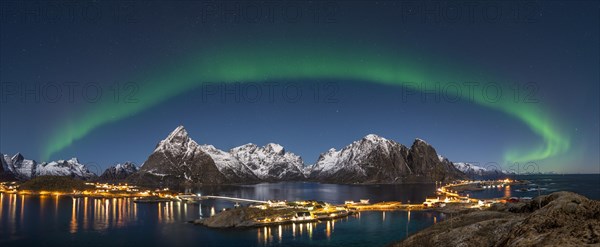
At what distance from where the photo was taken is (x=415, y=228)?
131m

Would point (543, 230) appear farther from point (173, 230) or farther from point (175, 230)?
point (173, 230)

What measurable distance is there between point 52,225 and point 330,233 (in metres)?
94.4

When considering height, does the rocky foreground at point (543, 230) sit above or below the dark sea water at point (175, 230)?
above

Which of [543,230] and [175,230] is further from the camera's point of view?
[175,230]

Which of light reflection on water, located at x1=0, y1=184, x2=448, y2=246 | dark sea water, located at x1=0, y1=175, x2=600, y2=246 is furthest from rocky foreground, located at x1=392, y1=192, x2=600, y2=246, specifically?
light reflection on water, located at x1=0, y1=184, x2=448, y2=246

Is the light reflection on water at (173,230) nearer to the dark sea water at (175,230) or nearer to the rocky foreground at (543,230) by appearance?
the dark sea water at (175,230)

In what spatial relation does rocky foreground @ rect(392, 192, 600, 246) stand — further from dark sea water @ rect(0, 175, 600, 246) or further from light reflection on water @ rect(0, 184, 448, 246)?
light reflection on water @ rect(0, 184, 448, 246)

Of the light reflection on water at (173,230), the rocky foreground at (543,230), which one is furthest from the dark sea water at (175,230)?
the rocky foreground at (543,230)

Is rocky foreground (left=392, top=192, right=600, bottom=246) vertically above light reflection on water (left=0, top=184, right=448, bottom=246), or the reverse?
rocky foreground (left=392, top=192, right=600, bottom=246)

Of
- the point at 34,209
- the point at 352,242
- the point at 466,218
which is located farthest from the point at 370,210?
the point at 34,209

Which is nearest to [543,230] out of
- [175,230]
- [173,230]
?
[175,230]

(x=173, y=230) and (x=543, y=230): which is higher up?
(x=543, y=230)

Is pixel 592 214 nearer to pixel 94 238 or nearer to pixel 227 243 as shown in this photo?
pixel 227 243

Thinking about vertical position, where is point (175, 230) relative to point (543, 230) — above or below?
below
